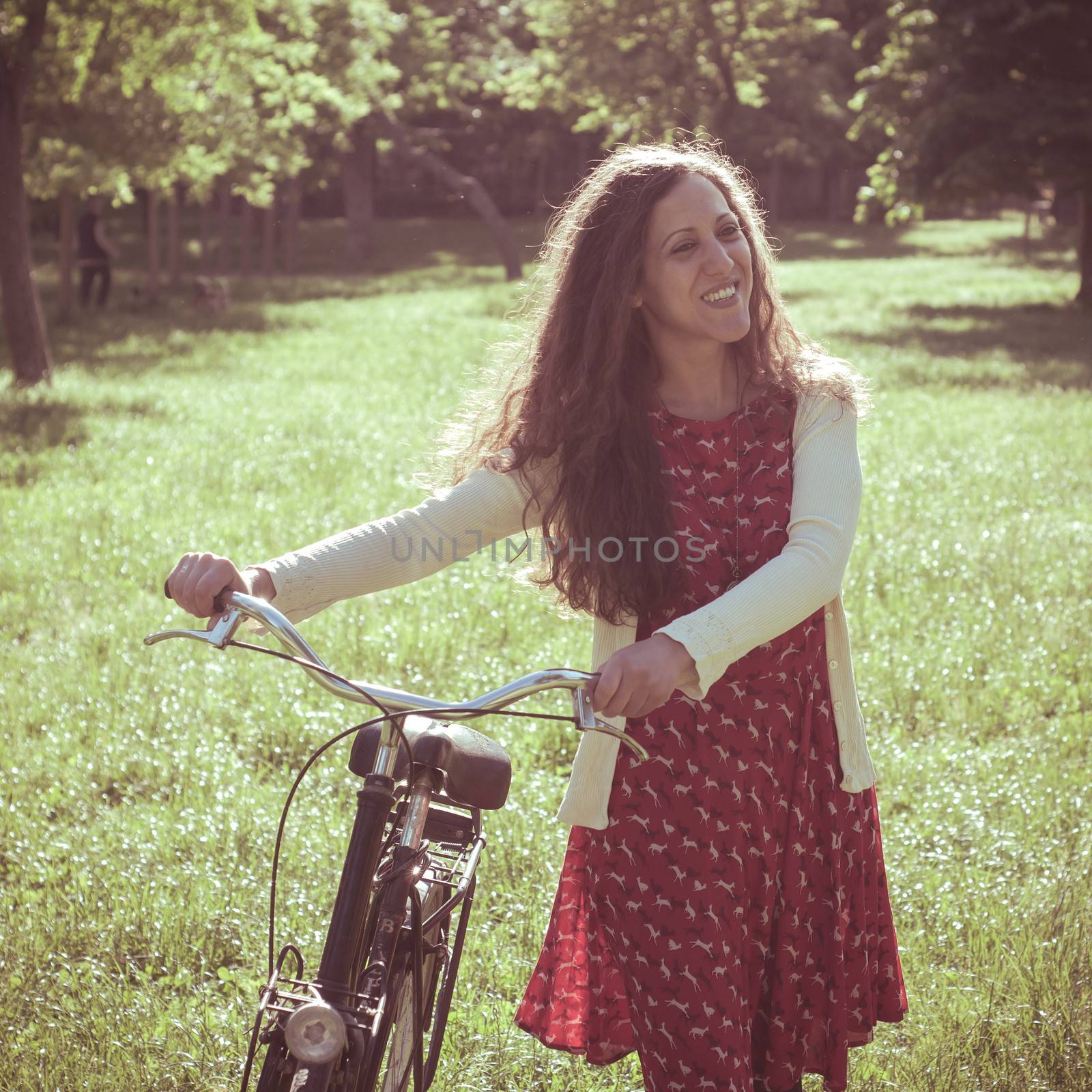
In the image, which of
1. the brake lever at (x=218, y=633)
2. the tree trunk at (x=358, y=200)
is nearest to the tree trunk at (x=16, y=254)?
the brake lever at (x=218, y=633)

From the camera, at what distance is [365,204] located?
37.7 meters

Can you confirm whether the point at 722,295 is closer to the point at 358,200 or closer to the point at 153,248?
the point at 153,248

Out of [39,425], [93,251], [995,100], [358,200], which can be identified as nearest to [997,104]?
[995,100]

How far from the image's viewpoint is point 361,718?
541 centimetres

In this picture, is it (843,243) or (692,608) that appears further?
(843,243)

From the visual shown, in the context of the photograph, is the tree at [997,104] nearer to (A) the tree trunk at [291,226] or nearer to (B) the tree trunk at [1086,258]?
(B) the tree trunk at [1086,258]

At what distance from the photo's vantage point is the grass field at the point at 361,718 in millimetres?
3451

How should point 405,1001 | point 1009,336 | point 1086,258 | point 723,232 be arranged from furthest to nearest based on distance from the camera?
point 1086,258 → point 1009,336 → point 723,232 → point 405,1001

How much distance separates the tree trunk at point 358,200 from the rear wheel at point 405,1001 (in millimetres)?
34719

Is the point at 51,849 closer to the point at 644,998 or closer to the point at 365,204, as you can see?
the point at 644,998

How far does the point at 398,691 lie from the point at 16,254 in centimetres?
1322

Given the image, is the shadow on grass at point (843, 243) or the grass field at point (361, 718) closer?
the grass field at point (361, 718)

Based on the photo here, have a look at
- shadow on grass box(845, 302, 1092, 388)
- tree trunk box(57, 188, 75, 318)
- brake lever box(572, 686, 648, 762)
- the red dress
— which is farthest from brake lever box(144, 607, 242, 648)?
tree trunk box(57, 188, 75, 318)

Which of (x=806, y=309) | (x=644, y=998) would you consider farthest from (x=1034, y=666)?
(x=806, y=309)
